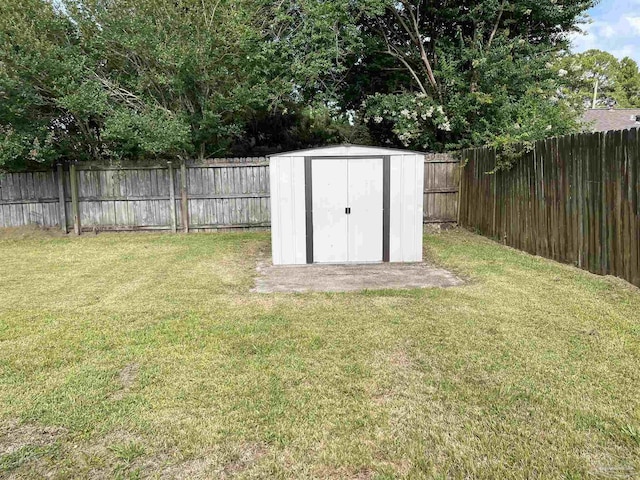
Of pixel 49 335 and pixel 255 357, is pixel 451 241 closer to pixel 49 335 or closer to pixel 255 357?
pixel 255 357

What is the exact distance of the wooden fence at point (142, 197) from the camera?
11.0 metres

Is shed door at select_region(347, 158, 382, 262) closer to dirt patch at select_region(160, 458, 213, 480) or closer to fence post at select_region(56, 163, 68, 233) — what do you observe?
dirt patch at select_region(160, 458, 213, 480)

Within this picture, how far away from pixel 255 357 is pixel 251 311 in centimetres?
124

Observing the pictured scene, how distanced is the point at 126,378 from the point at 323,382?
4.33 ft

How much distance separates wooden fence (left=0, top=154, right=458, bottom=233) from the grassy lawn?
18.1ft

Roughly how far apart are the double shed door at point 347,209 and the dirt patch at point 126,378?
14.0 ft

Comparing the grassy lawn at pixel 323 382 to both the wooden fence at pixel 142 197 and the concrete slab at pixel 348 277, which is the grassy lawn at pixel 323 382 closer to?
the concrete slab at pixel 348 277

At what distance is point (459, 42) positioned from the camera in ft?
42.2

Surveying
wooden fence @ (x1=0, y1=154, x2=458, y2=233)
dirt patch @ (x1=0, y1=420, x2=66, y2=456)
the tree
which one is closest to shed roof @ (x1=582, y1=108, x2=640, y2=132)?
the tree

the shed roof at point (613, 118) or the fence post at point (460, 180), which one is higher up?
the shed roof at point (613, 118)

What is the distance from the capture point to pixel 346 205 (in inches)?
293

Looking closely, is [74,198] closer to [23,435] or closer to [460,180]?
[460,180]

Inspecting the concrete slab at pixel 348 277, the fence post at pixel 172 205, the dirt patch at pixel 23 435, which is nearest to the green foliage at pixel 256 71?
the fence post at pixel 172 205

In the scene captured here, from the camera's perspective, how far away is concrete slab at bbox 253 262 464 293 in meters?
5.85
